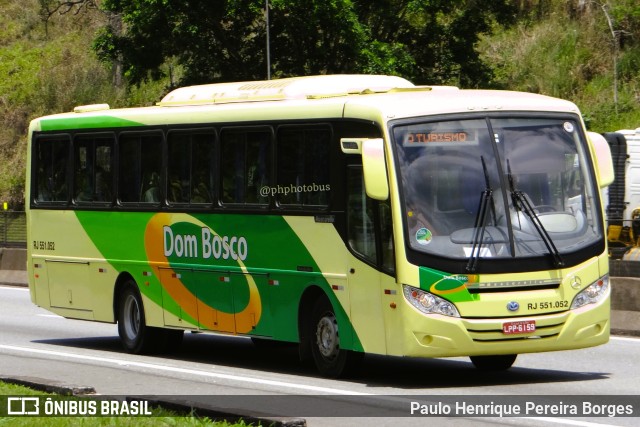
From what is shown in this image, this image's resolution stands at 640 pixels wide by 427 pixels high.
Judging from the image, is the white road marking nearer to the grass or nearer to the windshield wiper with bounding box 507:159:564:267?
the windshield wiper with bounding box 507:159:564:267

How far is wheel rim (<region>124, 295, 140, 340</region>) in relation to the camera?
17.5 meters

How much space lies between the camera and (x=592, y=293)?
42.5 feet

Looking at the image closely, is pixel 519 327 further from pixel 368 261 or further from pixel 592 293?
pixel 368 261

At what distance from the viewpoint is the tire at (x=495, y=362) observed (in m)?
14.3

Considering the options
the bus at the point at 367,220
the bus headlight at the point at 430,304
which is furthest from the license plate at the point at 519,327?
the bus headlight at the point at 430,304

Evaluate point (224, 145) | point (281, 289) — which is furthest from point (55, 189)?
point (281, 289)

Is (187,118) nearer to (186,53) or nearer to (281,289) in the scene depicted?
(281,289)

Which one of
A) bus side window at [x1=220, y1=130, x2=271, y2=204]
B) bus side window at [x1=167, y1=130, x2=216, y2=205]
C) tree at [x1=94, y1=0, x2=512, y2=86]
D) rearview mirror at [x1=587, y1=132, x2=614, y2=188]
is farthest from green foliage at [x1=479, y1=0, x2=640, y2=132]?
rearview mirror at [x1=587, y1=132, x2=614, y2=188]

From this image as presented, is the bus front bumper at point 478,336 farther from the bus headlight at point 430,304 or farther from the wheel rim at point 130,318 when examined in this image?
the wheel rim at point 130,318

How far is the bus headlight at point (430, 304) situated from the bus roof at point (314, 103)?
1786 mm

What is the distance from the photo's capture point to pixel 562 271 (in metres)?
12.7

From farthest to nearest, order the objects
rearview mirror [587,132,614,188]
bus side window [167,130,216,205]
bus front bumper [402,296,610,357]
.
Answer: bus side window [167,130,216,205] → rearview mirror [587,132,614,188] → bus front bumper [402,296,610,357]

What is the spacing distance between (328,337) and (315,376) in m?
0.55

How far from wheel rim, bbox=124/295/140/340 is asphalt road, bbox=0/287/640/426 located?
0.41m
